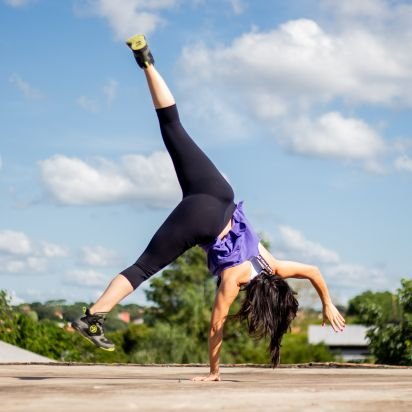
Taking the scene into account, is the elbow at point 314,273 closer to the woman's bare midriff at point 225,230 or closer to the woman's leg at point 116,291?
the woman's bare midriff at point 225,230

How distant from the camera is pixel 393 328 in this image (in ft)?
40.5

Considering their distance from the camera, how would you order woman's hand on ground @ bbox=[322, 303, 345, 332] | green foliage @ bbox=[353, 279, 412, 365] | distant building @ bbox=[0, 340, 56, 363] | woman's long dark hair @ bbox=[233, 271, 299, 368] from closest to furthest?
1. woman's long dark hair @ bbox=[233, 271, 299, 368]
2. woman's hand on ground @ bbox=[322, 303, 345, 332]
3. green foliage @ bbox=[353, 279, 412, 365]
4. distant building @ bbox=[0, 340, 56, 363]

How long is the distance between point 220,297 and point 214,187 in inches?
27.9

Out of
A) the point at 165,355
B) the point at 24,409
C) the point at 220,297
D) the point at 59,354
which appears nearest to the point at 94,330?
the point at 220,297

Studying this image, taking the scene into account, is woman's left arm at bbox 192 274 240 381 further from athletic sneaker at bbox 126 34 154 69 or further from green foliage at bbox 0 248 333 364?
green foliage at bbox 0 248 333 364

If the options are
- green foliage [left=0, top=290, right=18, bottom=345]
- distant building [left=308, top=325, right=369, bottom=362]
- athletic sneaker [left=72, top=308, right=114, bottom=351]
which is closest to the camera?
athletic sneaker [left=72, top=308, right=114, bottom=351]

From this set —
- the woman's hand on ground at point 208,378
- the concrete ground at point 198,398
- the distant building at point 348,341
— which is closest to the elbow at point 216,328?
the woman's hand on ground at point 208,378

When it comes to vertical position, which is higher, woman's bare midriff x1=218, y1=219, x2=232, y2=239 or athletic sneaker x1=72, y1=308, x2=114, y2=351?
woman's bare midriff x1=218, y1=219, x2=232, y2=239

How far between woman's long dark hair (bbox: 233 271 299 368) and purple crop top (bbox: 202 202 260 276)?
0.17m

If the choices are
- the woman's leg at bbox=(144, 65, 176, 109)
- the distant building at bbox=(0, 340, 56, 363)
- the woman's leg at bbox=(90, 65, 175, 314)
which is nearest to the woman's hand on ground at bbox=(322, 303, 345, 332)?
the woman's leg at bbox=(90, 65, 175, 314)

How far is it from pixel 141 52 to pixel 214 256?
147 centimetres

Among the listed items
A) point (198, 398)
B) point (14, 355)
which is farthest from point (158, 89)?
point (14, 355)

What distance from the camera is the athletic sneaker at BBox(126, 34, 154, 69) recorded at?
20.1 ft

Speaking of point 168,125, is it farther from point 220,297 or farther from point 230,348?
point 230,348
